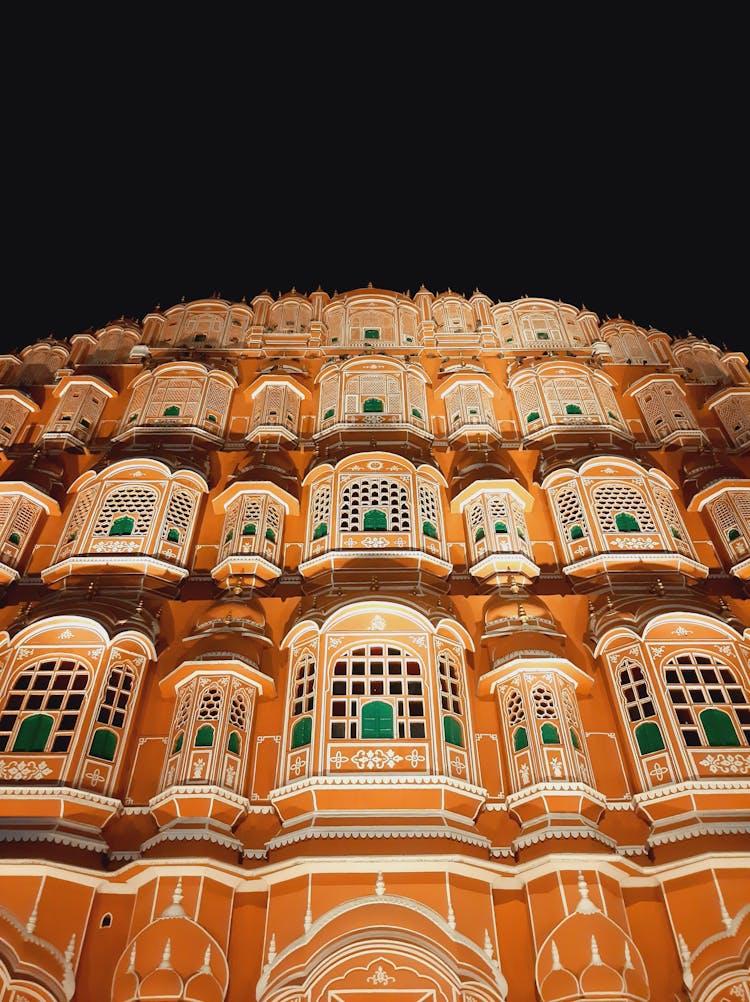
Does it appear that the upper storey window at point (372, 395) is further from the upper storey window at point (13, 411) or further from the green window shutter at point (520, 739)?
the green window shutter at point (520, 739)

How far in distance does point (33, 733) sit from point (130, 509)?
6749 millimetres

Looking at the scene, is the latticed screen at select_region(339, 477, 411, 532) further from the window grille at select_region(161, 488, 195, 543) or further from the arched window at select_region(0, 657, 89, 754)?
the arched window at select_region(0, 657, 89, 754)

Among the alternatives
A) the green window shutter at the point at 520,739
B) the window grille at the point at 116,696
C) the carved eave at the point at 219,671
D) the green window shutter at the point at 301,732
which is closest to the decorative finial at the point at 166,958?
the green window shutter at the point at 301,732

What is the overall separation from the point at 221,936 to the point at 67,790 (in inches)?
139

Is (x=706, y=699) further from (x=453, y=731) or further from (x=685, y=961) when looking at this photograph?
(x=453, y=731)

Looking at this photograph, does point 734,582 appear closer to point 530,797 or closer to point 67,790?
point 530,797

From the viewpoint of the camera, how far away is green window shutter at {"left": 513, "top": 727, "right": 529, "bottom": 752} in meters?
15.1

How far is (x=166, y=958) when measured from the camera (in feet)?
39.8

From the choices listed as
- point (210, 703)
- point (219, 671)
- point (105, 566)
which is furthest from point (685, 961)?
point (105, 566)

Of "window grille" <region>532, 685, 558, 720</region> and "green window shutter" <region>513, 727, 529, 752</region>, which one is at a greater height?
"window grille" <region>532, 685, 558, 720</region>

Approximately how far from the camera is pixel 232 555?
19.2m

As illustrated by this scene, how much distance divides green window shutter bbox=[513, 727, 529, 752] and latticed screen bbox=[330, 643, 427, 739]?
5.68 feet

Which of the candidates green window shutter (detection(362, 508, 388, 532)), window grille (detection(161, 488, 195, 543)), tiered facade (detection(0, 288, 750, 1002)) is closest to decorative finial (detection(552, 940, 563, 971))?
tiered facade (detection(0, 288, 750, 1002))

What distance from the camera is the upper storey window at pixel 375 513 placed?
62.7ft
